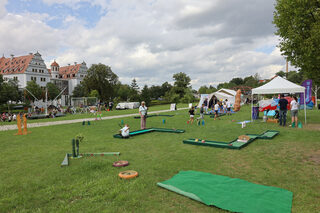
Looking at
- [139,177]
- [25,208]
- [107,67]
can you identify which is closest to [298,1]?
[139,177]

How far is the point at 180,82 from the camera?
69.5 metres

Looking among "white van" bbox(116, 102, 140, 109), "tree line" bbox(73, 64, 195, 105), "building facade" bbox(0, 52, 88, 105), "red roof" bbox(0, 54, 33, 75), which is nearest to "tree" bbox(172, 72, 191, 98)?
"tree line" bbox(73, 64, 195, 105)

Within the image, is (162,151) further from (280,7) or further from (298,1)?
(280,7)

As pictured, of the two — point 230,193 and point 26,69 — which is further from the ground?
point 26,69

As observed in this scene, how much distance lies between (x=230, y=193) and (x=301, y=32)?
42.1 feet

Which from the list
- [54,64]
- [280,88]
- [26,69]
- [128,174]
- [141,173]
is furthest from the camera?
[54,64]

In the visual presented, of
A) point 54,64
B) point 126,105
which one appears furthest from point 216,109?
point 54,64

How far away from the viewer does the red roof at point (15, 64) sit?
5832 cm

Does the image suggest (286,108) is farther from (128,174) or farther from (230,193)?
(128,174)

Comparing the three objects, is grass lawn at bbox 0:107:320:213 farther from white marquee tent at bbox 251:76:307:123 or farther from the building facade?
the building facade

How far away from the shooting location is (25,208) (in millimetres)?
3695

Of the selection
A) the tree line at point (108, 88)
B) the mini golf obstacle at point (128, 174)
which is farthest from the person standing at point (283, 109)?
the tree line at point (108, 88)

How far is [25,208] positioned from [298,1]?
1528 cm

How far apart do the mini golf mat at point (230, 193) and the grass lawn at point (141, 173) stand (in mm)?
165
